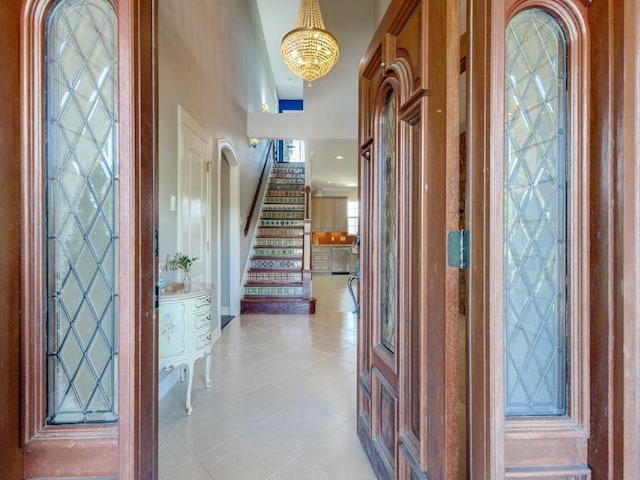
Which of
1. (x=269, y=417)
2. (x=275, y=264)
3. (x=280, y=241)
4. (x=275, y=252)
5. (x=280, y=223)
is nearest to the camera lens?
(x=269, y=417)

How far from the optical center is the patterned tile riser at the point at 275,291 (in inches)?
196

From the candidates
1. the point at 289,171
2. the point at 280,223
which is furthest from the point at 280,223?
the point at 289,171

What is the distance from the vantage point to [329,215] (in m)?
10.4

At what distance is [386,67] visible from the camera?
125cm

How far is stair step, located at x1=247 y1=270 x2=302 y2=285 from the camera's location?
5215 millimetres

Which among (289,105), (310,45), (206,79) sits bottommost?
(206,79)

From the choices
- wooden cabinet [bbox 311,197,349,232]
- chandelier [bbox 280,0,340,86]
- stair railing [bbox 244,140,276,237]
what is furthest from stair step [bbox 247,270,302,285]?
wooden cabinet [bbox 311,197,349,232]

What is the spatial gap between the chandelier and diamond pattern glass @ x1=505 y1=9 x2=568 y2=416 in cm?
356

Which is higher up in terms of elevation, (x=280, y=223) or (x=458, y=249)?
(x=280, y=223)

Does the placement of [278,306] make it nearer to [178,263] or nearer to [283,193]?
[178,263]

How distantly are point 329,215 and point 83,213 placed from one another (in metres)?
9.54

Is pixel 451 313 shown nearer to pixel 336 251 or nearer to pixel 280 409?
pixel 280 409

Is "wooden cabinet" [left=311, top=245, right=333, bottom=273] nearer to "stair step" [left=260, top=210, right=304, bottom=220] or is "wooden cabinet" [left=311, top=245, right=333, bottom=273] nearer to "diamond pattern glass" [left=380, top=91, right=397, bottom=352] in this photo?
"stair step" [left=260, top=210, right=304, bottom=220]

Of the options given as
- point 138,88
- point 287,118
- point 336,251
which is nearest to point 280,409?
point 138,88
